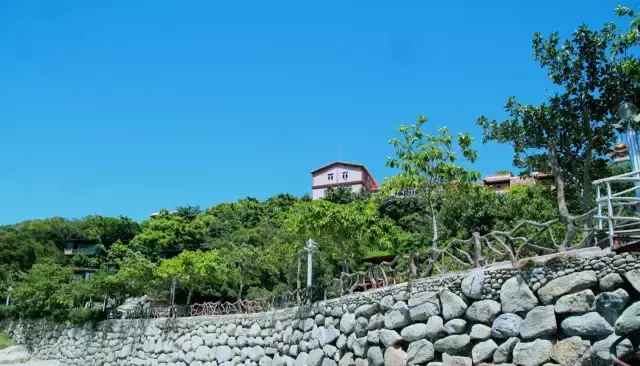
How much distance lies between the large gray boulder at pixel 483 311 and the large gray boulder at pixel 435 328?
A: 0.51 meters

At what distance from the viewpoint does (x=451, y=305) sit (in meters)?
8.16

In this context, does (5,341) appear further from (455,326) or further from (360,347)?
(455,326)

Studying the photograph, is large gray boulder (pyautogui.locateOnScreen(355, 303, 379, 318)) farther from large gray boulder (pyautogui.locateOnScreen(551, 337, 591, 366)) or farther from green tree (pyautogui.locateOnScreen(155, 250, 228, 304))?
green tree (pyautogui.locateOnScreen(155, 250, 228, 304))

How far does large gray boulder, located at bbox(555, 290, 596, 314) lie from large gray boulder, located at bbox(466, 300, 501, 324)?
918mm

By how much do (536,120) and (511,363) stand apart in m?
6.91

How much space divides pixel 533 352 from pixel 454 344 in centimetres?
132

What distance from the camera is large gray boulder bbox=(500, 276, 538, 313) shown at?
23.5ft

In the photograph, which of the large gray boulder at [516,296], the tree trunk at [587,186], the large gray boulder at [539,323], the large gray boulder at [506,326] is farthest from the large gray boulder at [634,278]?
the tree trunk at [587,186]

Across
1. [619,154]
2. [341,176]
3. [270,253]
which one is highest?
[341,176]

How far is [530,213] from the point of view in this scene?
58.9 ft

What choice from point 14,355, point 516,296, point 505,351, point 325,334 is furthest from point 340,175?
point 505,351

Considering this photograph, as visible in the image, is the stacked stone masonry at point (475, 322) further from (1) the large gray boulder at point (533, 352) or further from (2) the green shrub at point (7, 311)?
(2) the green shrub at point (7, 311)

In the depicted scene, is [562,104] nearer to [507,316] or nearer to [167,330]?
[507,316]

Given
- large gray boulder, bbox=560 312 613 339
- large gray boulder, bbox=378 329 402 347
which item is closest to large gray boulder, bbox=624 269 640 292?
large gray boulder, bbox=560 312 613 339
